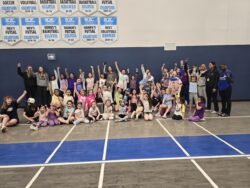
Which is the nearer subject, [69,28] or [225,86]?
[225,86]

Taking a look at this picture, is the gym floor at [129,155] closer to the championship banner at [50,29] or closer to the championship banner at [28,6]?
the championship banner at [50,29]

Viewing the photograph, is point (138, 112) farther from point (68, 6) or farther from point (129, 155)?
point (68, 6)

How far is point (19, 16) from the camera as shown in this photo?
12352 mm

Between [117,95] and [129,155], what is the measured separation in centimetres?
607

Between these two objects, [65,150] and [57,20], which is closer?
[65,150]

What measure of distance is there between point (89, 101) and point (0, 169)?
5.42m

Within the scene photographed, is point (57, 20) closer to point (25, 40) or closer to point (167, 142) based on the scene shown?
point (25, 40)

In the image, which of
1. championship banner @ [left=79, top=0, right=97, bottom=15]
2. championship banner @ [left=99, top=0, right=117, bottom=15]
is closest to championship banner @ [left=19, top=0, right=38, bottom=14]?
championship banner @ [left=79, top=0, right=97, bottom=15]

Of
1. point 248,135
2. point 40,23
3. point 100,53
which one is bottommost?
point 248,135

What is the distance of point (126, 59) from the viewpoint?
13078mm

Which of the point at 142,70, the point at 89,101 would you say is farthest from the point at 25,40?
the point at 142,70

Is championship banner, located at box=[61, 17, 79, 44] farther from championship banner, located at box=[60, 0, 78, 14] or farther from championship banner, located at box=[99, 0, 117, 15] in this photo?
championship banner, located at box=[99, 0, 117, 15]

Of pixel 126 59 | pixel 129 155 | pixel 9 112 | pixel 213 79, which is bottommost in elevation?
pixel 129 155

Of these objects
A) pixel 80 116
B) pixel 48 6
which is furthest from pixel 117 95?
pixel 48 6
